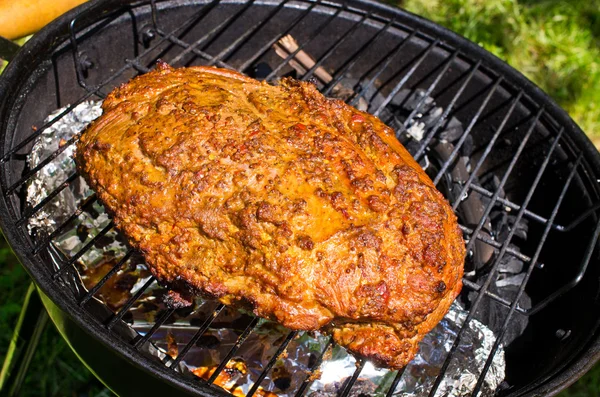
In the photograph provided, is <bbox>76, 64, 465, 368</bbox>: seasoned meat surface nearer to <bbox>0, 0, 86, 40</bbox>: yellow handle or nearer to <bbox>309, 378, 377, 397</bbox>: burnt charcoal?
<bbox>309, 378, 377, 397</bbox>: burnt charcoal

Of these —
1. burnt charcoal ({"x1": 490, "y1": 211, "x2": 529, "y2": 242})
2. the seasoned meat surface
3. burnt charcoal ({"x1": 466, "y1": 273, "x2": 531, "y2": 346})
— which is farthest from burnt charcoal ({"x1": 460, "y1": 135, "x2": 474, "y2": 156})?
the seasoned meat surface

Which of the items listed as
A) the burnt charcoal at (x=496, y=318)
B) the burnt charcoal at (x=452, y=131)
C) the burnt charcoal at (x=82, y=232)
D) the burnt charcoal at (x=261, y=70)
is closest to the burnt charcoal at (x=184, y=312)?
the burnt charcoal at (x=82, y=232)

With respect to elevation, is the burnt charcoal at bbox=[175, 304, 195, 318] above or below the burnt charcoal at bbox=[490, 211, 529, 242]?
below

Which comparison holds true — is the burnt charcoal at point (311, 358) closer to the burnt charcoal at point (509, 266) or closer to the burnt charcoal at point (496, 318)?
the burnt charcoal at point (496, 318)

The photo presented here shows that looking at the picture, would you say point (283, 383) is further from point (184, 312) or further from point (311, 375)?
point (184, 312)

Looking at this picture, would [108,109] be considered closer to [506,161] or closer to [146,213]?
[146,213]

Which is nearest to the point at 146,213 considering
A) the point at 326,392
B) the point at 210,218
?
the point at 210,218
